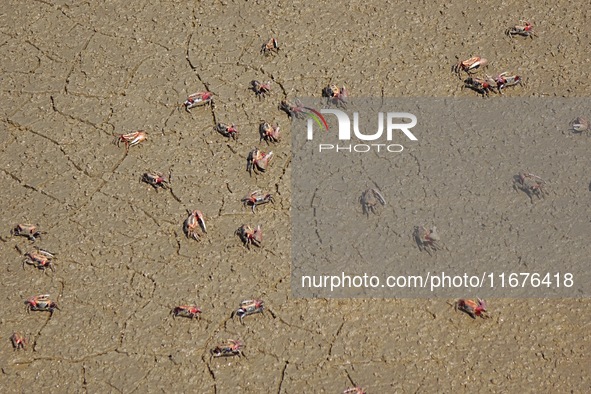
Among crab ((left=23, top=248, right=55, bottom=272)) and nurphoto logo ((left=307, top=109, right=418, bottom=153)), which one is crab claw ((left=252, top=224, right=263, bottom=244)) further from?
crab ((left=23, top=248, right=55, bottom=272))

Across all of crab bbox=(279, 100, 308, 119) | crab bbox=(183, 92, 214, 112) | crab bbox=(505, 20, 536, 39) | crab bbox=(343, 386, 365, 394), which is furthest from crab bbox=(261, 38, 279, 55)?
crab bbox=(343, 386, 365, 394)

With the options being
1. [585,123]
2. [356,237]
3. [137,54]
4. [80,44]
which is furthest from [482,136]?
[80,44]

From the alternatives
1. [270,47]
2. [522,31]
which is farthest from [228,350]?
[522,31]

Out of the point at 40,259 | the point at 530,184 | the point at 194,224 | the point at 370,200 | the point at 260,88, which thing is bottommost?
the point at 40,259

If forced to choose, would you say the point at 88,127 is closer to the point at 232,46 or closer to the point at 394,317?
the point at 232,46

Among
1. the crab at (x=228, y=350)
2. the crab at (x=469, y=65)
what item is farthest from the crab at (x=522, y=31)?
the crab at (x=228, y=350)

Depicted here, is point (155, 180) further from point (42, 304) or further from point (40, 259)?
point (42, 304)
